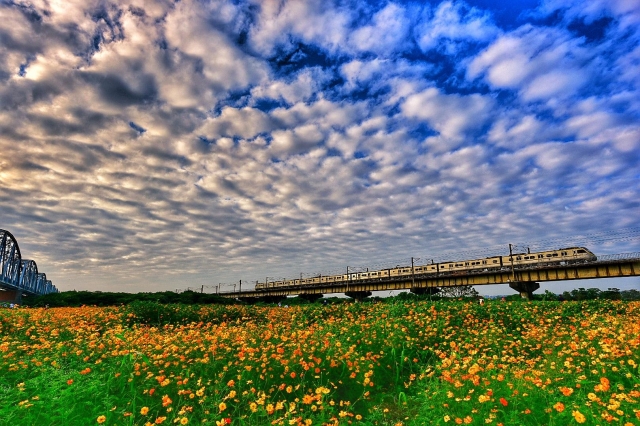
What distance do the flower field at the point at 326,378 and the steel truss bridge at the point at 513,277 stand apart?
3776 centimetres

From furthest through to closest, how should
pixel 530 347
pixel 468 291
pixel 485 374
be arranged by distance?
pixel 468 291
pixel 530 347
pixel 485 374

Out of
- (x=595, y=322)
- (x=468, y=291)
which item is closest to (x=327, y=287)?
(x=468, y=291)

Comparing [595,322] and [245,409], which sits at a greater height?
[595,322]

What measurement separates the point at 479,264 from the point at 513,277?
5473 millimetres

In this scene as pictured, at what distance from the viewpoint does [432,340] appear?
9.55 meters

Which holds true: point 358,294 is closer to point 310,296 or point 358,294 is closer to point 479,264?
point 310,296

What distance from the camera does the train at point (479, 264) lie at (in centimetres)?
4272

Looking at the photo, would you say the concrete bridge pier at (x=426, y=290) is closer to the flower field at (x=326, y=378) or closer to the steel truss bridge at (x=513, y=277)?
the steel truss bridge at (x=513, y=277)

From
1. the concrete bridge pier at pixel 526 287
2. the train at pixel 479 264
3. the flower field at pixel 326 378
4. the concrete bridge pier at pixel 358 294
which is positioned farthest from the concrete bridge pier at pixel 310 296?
the flower field at pixel 326 378

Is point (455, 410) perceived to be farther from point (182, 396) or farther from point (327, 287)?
point (327, 287)

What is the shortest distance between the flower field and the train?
39053 millimetres

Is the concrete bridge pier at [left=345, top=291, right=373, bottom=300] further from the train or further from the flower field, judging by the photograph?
the flower field

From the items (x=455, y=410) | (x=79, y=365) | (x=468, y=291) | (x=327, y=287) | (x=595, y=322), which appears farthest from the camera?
(x=327, y=287)

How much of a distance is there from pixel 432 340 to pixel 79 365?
26.1ft
